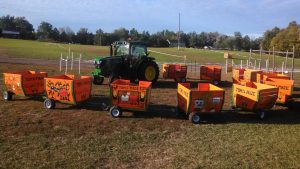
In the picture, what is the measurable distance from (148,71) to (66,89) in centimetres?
779

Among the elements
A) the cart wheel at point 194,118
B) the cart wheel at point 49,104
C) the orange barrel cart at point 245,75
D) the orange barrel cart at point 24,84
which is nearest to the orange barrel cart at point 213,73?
the orange barrel cart at point 245,75

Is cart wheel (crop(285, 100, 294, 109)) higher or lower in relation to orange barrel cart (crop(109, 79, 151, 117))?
lower

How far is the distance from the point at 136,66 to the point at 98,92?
3.37m

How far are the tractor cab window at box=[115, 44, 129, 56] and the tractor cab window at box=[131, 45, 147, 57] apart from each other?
1.00ft

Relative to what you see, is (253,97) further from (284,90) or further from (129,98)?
(129,98)

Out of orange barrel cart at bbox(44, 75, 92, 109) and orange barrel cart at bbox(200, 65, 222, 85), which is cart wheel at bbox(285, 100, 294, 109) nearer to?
orange barrel cart at bbox(200, 65, 222, 85)

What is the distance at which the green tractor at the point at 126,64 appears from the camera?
18250 mm

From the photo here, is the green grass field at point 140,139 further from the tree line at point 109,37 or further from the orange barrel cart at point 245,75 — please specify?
the tree line at point 109,37

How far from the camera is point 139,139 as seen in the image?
30.2 feet

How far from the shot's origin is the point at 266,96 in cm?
1225

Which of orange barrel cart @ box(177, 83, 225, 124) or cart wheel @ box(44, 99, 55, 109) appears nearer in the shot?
orange barrel cart @ box(177, 83, 225, 124)

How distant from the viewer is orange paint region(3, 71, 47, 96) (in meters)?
13.1

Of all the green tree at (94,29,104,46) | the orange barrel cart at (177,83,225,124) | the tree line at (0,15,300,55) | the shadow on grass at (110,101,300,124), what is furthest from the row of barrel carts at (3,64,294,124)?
the green tree at (94,29,104,46)

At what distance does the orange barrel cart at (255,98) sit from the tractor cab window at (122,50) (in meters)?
7.51
